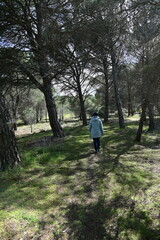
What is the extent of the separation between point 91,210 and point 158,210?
124 cm

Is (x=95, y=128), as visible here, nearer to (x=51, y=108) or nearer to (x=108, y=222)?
(x=51, y=108)

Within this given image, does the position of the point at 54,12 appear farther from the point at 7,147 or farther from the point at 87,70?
the point at 87,70

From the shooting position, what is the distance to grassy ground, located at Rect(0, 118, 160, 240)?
2.61 metres

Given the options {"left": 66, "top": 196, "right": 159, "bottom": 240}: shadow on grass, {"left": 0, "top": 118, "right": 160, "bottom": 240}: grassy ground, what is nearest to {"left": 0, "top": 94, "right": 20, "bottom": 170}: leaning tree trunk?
{"left": 0, "top": 118, "right": 160, "bottom": 240}: grassy ground

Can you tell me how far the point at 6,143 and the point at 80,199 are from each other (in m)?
2.62

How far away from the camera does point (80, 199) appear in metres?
3.46

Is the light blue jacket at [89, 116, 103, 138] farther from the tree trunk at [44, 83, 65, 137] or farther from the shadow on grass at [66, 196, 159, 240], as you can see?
the shadow on grass at [66, 196, 159, 240]

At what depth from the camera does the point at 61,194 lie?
143 inches

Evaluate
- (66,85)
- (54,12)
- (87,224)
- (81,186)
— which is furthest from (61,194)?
(66,85)

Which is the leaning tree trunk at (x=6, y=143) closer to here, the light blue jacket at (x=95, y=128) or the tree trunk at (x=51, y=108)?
the light blue jacket at (x=95, y=128)

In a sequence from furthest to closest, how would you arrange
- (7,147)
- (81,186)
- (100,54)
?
(100,54), (7,147), (81,186)

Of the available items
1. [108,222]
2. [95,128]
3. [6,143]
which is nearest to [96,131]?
[95,128]

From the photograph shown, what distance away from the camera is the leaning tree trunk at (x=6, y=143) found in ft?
15.1

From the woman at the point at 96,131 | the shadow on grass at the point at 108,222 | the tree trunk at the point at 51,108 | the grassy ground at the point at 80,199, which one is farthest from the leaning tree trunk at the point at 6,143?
the tree trunk at the point at 51,108
